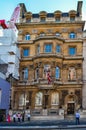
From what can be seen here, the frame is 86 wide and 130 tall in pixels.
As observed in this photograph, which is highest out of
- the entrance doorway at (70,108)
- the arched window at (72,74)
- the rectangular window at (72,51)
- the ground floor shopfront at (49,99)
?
the rectangular window at (72,51)

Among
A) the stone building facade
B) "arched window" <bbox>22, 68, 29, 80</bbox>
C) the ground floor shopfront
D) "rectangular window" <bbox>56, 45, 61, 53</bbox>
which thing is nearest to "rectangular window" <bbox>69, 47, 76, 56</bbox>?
the stone building facade

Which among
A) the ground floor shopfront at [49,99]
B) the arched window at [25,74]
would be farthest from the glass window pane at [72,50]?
the arched window at [25,74]

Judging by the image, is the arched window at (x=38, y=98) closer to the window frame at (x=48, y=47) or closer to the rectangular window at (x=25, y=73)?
the rectangular window at (x=25, y=73)

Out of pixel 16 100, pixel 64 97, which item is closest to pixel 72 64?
pixel 64 97

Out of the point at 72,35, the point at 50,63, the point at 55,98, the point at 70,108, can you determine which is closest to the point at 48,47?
the point at 50,63

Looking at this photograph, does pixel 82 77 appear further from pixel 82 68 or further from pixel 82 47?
pixel 82 47

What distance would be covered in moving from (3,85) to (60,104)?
415 inches

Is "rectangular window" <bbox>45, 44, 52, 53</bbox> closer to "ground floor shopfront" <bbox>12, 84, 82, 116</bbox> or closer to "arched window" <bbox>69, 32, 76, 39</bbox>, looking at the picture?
"arched window" <bbox>69, 32, 76, 39</bbox>

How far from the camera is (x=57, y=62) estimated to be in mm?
52531

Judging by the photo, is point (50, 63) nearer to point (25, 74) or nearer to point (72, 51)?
point (72, 51)

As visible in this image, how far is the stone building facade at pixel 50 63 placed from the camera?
2034 inches

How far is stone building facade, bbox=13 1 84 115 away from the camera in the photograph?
51669mm

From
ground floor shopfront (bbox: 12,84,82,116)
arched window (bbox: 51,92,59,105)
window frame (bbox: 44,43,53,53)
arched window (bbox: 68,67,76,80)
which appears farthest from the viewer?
window frame (bbox: 44,43,53,53)

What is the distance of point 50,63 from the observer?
52344 millimetres
